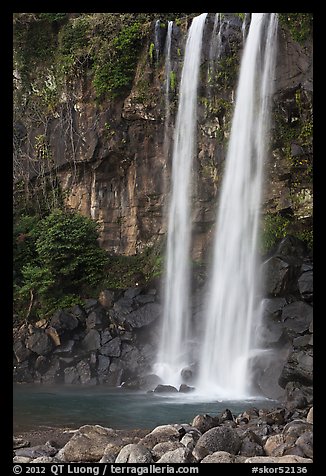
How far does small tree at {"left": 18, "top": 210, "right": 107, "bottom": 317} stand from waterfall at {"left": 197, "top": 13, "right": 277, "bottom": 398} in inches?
163

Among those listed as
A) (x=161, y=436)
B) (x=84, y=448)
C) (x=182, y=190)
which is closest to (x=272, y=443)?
(x=161, y=436)

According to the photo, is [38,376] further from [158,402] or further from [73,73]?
[73,73]

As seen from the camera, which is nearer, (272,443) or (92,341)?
(272,443)

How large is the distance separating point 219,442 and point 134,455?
1.16 meters

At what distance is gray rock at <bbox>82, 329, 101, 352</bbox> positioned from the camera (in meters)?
14.7

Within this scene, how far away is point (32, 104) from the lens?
19.9 m

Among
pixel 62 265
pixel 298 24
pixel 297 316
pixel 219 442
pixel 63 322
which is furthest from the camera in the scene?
pixel 62 265

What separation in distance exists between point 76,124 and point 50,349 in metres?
8.16

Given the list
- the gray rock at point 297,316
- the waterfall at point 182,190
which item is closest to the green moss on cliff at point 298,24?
the waterfall at point 182,190

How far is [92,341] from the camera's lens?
14.8m

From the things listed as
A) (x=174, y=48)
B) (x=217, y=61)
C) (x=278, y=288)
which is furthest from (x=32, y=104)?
(x=278, y=288)

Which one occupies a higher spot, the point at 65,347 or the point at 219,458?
the point at 219,458

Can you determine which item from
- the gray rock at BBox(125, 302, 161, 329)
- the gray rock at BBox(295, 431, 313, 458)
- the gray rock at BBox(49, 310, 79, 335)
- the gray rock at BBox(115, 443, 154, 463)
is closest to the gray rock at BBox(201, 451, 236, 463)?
the gray rock at BBox(115, 443, 154, 463)

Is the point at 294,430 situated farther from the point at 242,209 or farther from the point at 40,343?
the point at 40,343
